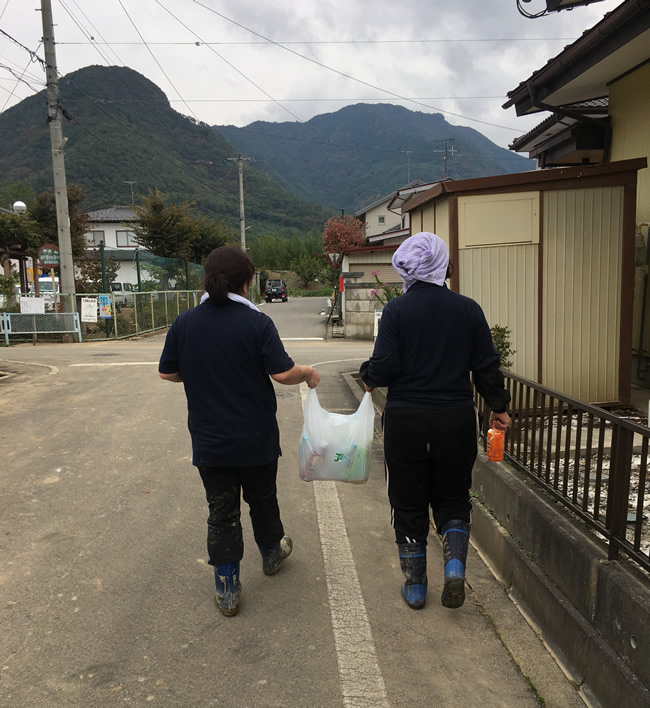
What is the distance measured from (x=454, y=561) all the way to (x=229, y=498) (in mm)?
1194

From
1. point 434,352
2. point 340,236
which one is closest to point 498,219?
point 434,352

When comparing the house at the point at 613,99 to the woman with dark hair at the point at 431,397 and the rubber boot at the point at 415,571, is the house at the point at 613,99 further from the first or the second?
the rubber boot at the point at 415,571

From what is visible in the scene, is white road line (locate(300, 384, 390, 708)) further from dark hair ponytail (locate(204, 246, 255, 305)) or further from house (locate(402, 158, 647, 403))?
house (locate(402, 158, 647, 403))

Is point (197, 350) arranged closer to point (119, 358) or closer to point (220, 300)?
point (220, 300)

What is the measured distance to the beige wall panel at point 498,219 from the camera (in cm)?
552

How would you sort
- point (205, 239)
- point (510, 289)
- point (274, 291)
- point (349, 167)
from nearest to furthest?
point (510, 289) → point (205, 239) → point (274, 291) → point (349, 167)

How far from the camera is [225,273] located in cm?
300

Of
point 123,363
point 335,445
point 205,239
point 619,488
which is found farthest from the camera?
point 205,239

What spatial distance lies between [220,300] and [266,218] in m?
99.1

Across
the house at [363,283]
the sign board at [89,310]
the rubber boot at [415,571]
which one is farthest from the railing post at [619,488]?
the sign board at [89,310]

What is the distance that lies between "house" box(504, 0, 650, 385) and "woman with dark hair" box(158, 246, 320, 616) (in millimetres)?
4097

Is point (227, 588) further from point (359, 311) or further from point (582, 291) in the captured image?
point (359, 311)

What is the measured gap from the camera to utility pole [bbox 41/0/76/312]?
57.3ft

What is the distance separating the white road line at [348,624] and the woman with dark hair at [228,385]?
572 millimetres
